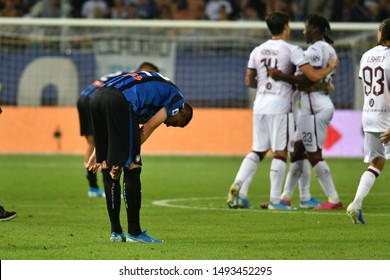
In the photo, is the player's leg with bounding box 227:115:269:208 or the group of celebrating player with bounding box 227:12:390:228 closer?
the group of celebrating player with bounding box 227:12:390:228

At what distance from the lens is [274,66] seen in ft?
42.6

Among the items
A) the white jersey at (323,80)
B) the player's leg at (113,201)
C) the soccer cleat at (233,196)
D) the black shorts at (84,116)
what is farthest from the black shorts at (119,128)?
the black shorts at (84,116)

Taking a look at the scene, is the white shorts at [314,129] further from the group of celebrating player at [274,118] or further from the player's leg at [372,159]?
the player's leg at [372,159]

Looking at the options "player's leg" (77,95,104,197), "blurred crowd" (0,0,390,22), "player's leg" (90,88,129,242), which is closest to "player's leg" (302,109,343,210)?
"player's leg" (77,95,104,197)

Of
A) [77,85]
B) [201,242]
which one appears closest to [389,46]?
[201,242]

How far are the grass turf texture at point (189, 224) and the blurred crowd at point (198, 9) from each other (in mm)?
8962

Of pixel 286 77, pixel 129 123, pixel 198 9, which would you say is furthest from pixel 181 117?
pixel 198 9

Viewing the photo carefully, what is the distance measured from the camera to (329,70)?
511 inches

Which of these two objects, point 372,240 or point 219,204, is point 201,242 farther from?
point 219,204

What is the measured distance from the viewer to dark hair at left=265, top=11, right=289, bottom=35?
13.0m

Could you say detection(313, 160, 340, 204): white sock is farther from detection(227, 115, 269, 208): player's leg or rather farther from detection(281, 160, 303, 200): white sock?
detection(227, 115, 269, 208): player's leg

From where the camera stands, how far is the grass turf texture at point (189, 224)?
28.8 ft

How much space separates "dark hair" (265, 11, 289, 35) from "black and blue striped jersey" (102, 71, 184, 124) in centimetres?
381
